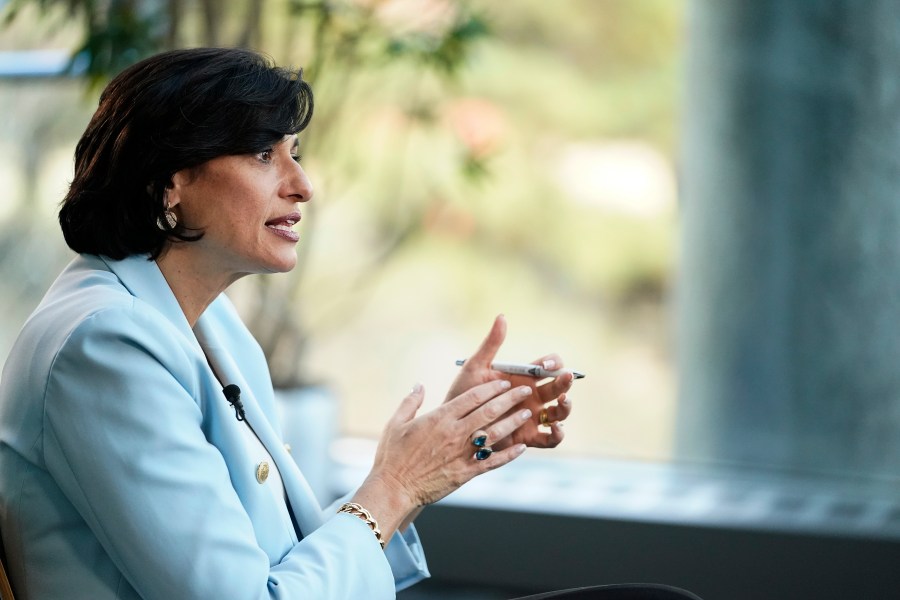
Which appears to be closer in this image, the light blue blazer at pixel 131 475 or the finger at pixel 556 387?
the light blue blazer at pixel 131 475

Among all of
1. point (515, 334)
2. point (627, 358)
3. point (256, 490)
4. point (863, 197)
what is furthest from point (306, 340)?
point (256, 490)

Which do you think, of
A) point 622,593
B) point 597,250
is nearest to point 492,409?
point 622,593

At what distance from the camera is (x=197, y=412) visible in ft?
4.23

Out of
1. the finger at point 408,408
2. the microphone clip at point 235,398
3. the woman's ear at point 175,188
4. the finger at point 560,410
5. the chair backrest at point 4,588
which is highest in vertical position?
the woman's ear at point 175,188

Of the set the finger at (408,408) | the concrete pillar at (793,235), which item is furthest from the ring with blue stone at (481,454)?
the concrete pillar at (793,235)

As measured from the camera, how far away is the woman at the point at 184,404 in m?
1.20

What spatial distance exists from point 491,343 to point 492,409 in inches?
7.9

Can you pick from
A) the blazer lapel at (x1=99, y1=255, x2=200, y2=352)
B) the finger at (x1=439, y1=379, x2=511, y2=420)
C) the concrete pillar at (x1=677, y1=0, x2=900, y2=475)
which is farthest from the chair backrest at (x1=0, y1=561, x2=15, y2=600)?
the concrete pillar at (x1=677, y1=0, x2=900, y2=475)

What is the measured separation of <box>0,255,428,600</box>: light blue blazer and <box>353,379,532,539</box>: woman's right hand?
6 cm

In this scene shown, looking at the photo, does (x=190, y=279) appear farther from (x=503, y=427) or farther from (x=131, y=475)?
(x=503, y=427)

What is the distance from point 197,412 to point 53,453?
0.57 feet

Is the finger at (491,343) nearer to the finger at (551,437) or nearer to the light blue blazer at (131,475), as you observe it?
the finger at (551,437)

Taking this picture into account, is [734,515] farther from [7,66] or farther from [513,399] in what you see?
[7,66]

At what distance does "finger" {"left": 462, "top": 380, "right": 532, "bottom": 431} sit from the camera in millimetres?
1476
